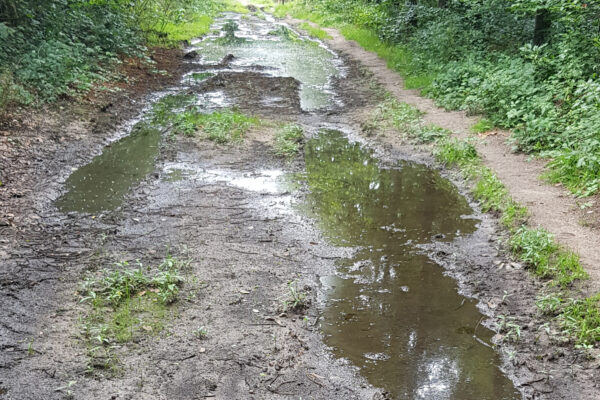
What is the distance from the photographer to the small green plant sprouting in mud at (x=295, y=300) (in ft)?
16.2

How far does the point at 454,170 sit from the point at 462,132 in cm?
187

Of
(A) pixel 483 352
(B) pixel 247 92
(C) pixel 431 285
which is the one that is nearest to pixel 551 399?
(A) pixel 483 352

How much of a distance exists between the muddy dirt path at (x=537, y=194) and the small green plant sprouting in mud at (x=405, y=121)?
1.10 ft

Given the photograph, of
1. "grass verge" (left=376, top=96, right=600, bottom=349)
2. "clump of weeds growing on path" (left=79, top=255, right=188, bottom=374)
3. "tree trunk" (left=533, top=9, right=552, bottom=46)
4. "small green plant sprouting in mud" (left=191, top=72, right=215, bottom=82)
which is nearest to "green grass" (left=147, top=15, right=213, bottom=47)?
"small green plant sprouting in mud" (left=191, top=72, right=215, bottom=82)

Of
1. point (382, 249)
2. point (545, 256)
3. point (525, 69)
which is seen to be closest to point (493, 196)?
point (545, 256)

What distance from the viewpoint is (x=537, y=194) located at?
7289mm

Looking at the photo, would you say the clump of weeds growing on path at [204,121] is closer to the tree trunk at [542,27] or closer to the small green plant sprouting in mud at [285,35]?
the tree trunk at [542,27]

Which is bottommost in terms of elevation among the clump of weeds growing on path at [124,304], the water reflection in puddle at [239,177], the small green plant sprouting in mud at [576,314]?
the water reflection in puddle at [239,177]

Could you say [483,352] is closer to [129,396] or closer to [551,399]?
[551,399]

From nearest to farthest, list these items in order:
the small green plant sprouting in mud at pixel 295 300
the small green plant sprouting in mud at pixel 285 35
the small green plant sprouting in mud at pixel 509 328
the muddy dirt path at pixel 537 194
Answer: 1. the small green plant sprouting in mud at pixel 509 328
2. the small green plant sprouting in mud at pixel 295 300
3. the muddy dirt path at pixel 537 194
4. the small green plant sprouting in mud at pixel 285 35

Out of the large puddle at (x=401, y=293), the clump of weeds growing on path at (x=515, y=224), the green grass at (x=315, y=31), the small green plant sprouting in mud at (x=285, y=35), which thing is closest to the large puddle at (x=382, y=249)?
the large puddle at (x=401, y=293)

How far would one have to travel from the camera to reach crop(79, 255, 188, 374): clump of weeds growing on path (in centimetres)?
426

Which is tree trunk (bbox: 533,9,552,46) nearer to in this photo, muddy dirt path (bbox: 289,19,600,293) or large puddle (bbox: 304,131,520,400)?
muddy dirt path (bbox: 289,19,600,293)

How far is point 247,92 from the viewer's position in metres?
14.0
